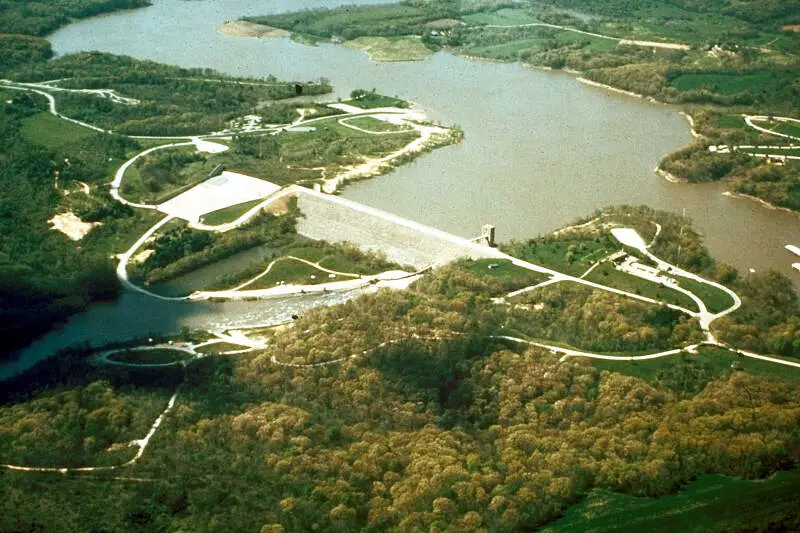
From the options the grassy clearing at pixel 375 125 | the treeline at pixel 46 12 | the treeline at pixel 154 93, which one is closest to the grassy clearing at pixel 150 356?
the treeline at pixel 154 93

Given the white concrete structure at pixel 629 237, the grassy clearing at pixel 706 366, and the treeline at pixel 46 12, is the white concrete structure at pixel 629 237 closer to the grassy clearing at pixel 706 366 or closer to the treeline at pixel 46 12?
the grassy clearing at pixel 706 366

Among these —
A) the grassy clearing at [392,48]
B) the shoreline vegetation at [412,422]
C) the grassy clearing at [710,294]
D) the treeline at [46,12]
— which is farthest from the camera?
the treeline at [46,12]

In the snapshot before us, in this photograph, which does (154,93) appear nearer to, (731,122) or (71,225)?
(71,225)

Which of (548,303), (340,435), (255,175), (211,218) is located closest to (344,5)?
(255,175)

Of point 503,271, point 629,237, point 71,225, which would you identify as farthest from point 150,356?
point 629,237

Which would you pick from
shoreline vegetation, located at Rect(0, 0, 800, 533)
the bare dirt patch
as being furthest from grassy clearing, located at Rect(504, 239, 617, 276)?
the bare dirt patch

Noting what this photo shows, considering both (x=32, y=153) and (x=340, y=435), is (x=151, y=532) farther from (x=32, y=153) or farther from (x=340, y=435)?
(x=32, y=153)

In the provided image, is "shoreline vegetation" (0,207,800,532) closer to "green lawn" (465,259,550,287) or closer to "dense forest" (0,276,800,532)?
"dense forest" (0,276,800,532)
